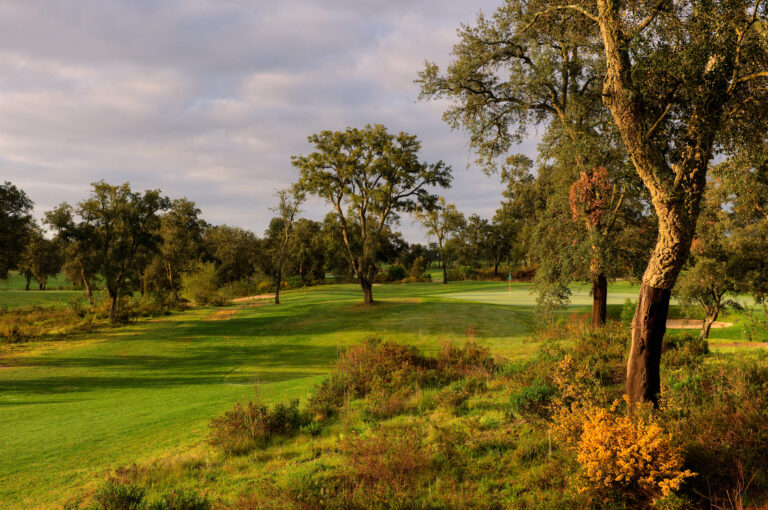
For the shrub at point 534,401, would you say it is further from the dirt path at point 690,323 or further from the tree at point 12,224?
the tree at point 12,224

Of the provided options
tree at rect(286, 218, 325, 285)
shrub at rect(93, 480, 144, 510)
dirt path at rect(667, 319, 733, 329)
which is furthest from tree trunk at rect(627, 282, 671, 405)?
tree at rect(286, 218, 325, 285)

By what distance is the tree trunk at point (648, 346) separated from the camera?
6797mm

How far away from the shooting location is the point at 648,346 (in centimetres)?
687

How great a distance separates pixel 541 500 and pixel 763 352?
973cm

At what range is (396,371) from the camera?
1091 centimetres

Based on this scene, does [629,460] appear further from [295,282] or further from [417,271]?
[417,271]

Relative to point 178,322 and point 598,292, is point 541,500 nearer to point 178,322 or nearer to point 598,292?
point 598,292

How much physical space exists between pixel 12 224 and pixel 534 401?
110 feet

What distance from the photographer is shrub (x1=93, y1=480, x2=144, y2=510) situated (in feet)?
16.4

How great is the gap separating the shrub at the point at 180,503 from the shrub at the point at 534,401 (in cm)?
551

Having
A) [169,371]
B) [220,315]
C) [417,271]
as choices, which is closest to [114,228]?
[220,315]

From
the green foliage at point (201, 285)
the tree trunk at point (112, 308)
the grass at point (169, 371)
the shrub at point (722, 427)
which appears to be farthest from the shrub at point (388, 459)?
the green foliage at point (201, 285)

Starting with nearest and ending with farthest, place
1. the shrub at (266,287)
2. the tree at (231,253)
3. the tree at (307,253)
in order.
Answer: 1. the shrub at (266,287)
2. the tree at (231,253)
3. the tree at (307,253)

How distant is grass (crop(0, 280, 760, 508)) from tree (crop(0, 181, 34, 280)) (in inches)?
239
